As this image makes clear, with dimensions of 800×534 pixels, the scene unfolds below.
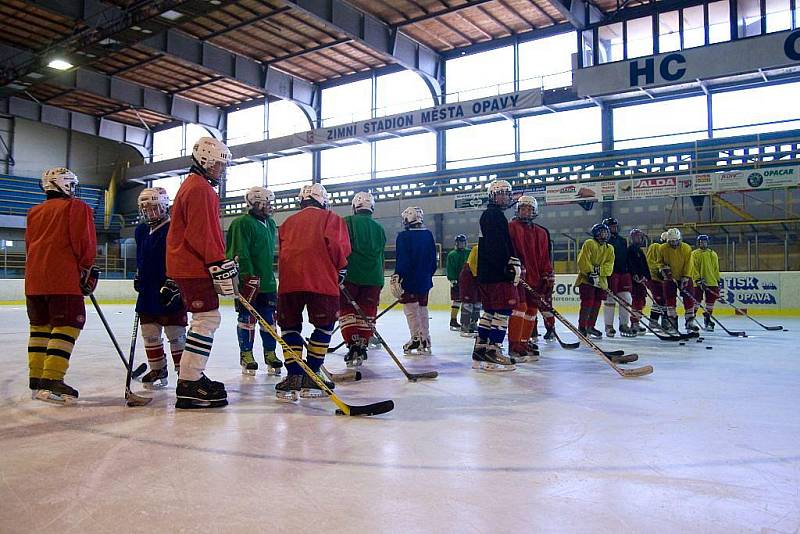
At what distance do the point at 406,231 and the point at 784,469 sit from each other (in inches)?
180

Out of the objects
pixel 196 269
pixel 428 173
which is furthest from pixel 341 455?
pixel 428 173

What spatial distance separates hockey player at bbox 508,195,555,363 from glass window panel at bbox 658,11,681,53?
503 inches

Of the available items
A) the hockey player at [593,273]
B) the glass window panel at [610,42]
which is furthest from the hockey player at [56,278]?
Result: the glass window panel at [610,42]

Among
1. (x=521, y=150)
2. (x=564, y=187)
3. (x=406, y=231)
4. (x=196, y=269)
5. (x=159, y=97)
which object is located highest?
(x=159, y=97)

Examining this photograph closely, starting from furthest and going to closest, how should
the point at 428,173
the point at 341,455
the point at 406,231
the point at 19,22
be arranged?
the point at 428,173 < the point at 19,22 < the point at 406,231 < the point at 341,455

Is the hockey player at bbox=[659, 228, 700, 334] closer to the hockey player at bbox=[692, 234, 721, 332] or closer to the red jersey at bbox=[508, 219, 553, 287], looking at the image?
the hockey player at bbox=[692, 234, 721, 332]

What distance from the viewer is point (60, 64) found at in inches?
739

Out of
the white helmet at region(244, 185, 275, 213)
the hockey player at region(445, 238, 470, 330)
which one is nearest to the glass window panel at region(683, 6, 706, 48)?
Answer: the hockey player at region(445, 238, 470, 330)

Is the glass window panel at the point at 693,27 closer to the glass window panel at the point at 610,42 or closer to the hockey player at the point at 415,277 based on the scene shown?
the glass window panel at the point at 610,42

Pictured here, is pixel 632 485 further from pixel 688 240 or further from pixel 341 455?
pixel 688 240

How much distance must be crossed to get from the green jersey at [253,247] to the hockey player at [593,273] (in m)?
4.18

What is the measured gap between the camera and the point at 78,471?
7.86 ft

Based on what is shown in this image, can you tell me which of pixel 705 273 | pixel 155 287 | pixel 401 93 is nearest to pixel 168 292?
pixel 155 287

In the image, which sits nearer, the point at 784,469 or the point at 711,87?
the point at 784,469
